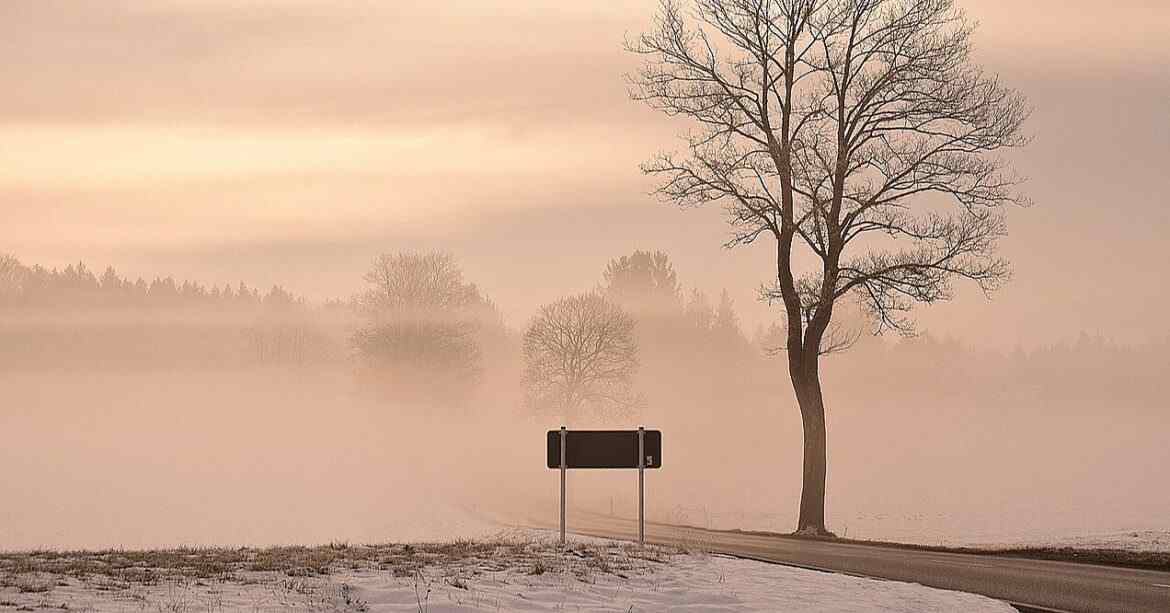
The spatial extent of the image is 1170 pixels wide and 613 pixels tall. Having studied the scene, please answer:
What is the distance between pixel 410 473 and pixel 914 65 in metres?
45.7

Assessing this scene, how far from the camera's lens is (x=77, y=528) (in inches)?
1890

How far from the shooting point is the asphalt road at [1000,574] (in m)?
16.7

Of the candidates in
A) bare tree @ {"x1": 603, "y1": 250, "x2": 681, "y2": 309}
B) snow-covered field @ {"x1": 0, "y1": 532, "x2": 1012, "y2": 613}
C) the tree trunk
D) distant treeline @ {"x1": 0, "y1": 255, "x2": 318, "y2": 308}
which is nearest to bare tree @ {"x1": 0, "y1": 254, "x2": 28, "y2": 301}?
distant treeline @ {"x1": 0, "y1": 255, "x2": 318, "y2": 308}

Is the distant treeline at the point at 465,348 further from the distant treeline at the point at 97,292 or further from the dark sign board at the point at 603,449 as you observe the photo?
the dark sign board at the point at 603,449

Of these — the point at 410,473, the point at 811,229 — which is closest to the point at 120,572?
the point at 811,229

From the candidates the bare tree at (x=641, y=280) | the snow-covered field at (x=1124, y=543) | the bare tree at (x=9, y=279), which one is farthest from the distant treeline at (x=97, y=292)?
the snow-covered field at (x=1124, y=543)

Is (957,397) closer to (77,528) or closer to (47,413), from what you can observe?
(47,413)

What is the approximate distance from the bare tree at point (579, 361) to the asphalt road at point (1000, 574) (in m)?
56.1

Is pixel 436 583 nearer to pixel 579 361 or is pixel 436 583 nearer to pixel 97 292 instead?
pixel 579 361

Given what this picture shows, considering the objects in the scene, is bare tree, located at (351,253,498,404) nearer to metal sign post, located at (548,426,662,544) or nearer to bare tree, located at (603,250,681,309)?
bare tree, located at (603,250,681,309)

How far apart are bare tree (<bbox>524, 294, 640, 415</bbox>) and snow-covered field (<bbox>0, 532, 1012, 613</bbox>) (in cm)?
6431

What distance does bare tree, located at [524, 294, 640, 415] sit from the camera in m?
82.7

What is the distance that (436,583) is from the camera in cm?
1451

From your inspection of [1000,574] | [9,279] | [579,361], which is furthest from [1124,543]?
[9,279]
